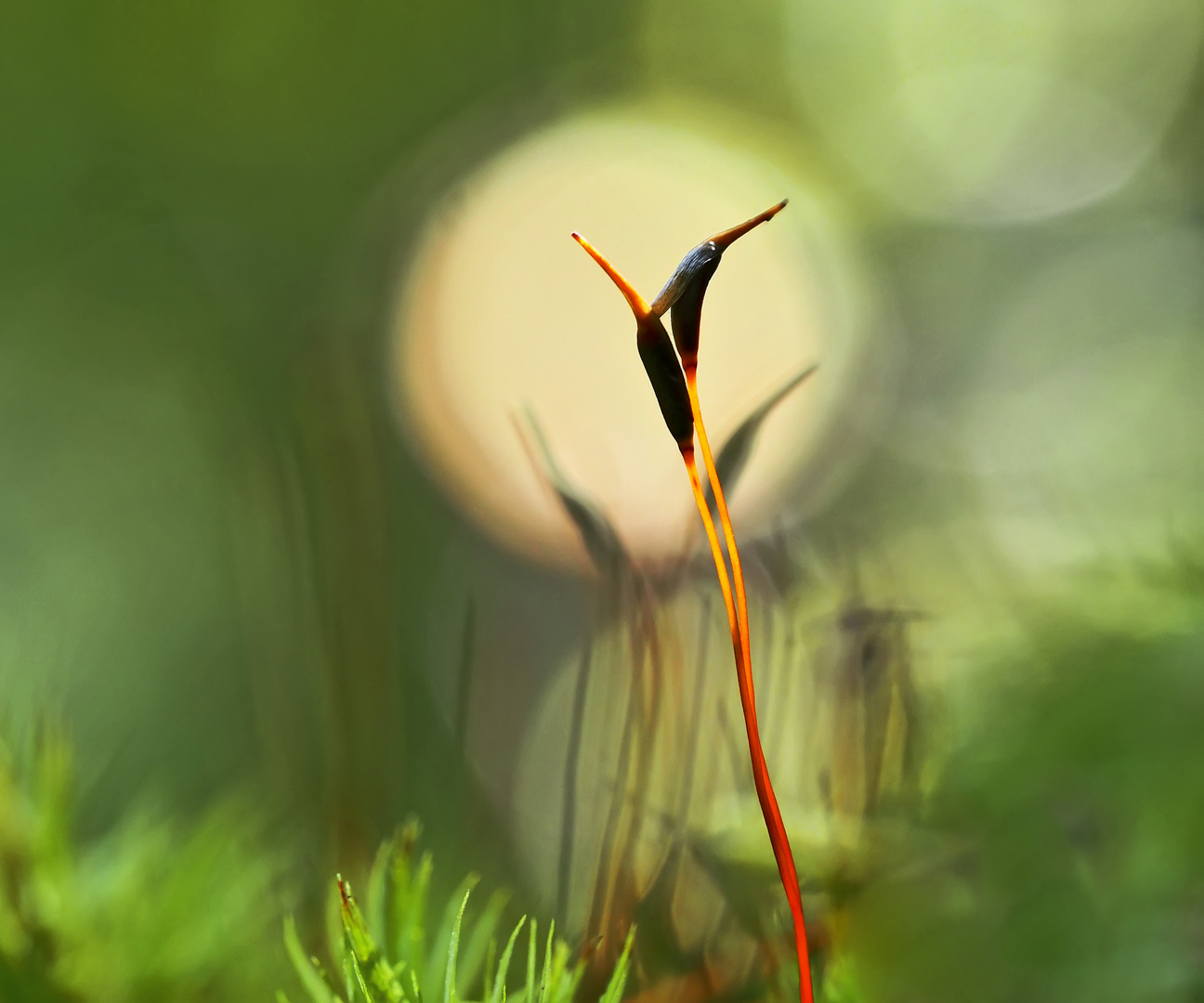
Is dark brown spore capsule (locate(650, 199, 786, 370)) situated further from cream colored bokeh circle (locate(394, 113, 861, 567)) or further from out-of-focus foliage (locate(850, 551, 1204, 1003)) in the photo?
cream colored bokeh circle (locate(394, 113, 861, 567))

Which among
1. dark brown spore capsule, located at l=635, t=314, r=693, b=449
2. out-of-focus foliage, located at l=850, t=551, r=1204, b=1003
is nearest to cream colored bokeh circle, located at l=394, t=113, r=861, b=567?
out-of-focus foliage, located at l=850, t=551, r=1204, b=1003

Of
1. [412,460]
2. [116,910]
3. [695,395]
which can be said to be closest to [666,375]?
[695,395]

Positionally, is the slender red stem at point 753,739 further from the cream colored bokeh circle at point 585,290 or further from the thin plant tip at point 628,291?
the cream colored bokeh circle at point 585,290

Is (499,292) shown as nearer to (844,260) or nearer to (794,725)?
(844,260)

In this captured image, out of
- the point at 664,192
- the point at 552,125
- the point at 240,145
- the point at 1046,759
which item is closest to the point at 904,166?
the point at 664,192

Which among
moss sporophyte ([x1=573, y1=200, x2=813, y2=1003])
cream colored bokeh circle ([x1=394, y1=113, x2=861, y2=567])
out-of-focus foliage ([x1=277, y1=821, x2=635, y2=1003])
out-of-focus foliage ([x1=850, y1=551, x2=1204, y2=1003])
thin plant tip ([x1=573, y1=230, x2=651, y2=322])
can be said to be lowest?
out-of-focus foliage ([x1=850, y1=551, x2=1204, y2=1003])

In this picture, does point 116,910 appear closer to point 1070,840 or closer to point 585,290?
point 1070,840
